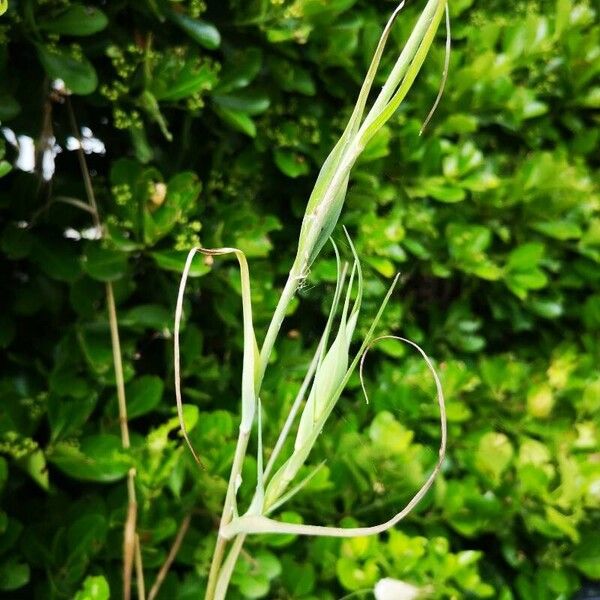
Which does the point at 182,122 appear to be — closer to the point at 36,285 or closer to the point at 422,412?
the point at 36,285

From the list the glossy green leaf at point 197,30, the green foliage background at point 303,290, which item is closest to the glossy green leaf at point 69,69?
the green foliage background at point 303,290

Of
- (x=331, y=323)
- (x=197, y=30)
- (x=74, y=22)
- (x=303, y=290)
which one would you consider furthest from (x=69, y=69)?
(x=331, y=323)

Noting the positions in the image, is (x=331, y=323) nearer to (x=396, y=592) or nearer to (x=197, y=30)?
(x=396, y=592)

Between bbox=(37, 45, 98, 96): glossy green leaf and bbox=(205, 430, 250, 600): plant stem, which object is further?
bbox=(37, 45, 98, 96): glossy green leaf

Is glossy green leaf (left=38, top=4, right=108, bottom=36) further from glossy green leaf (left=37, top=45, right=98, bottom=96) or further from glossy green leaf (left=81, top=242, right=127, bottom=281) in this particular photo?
glossy green leaf (left=81, top=242, right=127, bottom=281)

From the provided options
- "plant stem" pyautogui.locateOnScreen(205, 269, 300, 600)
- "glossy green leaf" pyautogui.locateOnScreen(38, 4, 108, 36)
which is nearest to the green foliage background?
"glossy green leaf" pyautogui.locateOnScreen(38, 4, 108, 36)

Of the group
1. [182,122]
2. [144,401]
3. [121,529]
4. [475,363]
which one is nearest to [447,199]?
[475,363]
